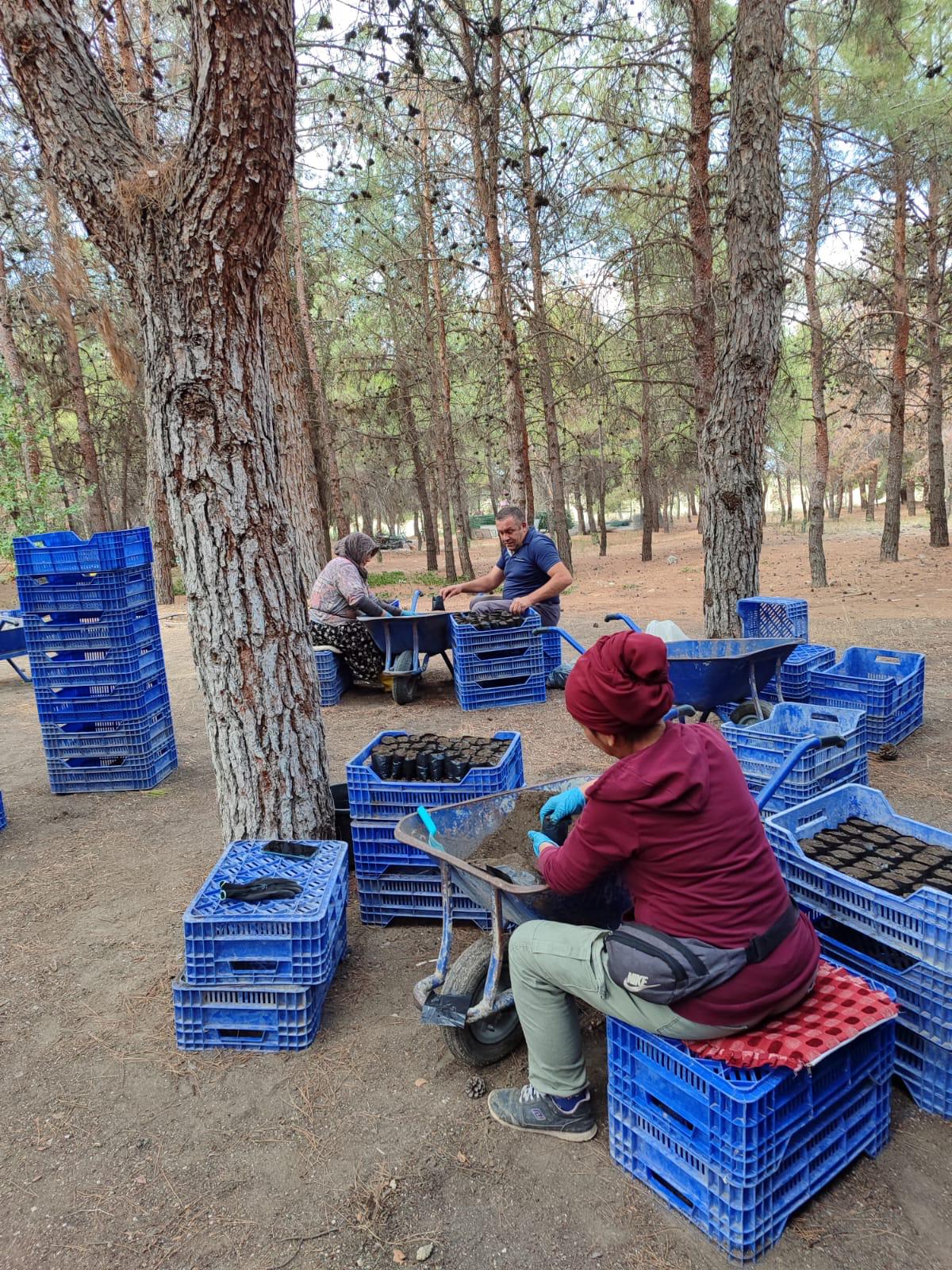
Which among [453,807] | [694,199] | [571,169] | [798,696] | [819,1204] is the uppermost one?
[571,169]

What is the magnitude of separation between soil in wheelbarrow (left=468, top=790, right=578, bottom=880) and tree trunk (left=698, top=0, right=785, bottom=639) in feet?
13.8

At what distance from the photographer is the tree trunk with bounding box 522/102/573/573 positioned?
1081 centimetres

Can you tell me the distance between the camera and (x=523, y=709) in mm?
6863

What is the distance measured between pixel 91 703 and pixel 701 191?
8343mm

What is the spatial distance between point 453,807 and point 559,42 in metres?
8.00

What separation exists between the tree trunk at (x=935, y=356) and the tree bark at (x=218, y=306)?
12.2 metres

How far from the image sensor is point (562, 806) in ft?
8.89

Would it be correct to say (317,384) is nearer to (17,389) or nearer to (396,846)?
(17,389)

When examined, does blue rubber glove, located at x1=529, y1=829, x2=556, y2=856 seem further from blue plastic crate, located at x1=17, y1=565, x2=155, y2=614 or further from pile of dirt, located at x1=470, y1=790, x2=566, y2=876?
blue plastic crate, located at x1=17, y1=565, x2=155, y2=614

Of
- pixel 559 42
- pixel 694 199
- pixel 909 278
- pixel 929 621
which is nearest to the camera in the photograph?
pixel 559 42

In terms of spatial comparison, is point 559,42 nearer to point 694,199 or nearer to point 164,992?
point 694,199

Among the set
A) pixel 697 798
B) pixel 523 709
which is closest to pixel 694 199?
pixel 523 709

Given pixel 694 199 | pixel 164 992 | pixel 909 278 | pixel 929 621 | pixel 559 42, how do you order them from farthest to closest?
pixel 909 278 < pixel 929 621 < pixel 694 199 < pixel 559 42 < pixel 164 992

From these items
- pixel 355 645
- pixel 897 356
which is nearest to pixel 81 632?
pixel 355 645
